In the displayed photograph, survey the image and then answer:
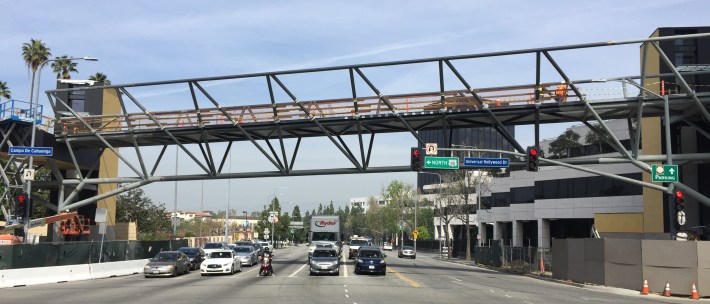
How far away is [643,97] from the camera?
3127 cm

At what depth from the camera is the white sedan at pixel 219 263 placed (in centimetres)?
3391

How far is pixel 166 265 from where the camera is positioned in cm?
3288

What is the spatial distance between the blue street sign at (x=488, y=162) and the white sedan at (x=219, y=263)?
1425cm

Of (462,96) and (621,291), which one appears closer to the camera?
(621,291)

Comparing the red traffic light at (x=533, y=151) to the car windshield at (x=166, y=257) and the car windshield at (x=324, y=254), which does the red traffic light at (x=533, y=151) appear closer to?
the car windshield at (x=324, y=254)

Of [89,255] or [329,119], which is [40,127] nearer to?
[89,255]

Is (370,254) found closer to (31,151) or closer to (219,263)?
(219,263)

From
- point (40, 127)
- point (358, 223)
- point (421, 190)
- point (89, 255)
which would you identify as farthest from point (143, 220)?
point (358, 223)

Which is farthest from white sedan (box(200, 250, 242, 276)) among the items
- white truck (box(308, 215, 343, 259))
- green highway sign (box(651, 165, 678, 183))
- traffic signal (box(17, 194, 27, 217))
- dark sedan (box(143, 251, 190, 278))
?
green highway sign (box(651, 165, 678, 183))

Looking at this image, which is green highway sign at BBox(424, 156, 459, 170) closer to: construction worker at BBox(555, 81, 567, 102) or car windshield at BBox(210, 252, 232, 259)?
construction worker at BBox(555, 81, 567, 102)

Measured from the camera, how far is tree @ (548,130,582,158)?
62.0m

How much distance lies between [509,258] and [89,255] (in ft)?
105

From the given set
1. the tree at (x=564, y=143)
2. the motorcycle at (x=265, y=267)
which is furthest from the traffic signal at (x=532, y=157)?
the tree at (x=564, y=143)

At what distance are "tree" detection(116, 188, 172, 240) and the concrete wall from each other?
Answer: 58.8m
